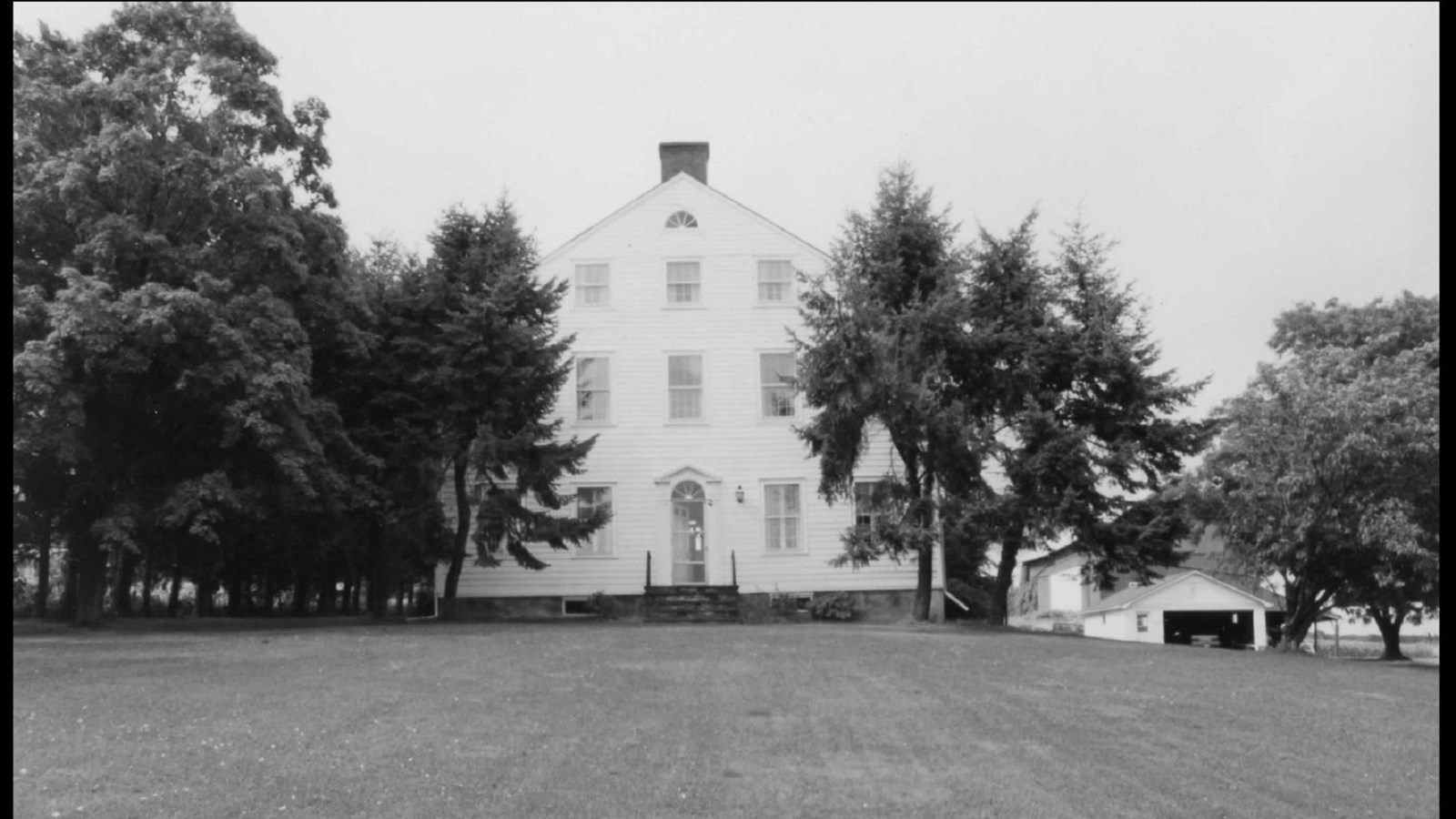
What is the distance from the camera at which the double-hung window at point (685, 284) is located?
32.8m

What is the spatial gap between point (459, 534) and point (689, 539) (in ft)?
18.8

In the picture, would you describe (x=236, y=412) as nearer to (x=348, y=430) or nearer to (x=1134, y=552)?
(x=348, y=430)

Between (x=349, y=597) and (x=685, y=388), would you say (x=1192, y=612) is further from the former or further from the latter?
(x=349, y=597)

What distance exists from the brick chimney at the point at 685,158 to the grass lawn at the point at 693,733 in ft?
55.6

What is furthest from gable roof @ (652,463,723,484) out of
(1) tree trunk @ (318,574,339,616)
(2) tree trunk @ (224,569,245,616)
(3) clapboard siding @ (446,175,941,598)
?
(1) tree trunk @ (318,574,339,616)

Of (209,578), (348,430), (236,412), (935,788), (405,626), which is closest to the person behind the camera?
(935,788)

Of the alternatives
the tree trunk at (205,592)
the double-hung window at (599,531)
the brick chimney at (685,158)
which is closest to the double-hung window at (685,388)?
the double-hung window at (599,531)

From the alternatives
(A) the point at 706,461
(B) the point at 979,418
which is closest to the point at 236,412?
(A) the point at 706,461

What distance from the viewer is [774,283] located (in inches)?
1291

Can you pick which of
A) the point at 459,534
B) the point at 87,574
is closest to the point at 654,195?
the point at 459,534

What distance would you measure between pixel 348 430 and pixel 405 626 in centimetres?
461

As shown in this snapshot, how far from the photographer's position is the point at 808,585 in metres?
31.7

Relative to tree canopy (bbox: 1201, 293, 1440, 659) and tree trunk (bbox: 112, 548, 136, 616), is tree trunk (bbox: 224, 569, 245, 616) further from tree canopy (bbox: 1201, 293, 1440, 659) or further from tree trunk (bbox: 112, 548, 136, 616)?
tree canopy (bbox: 1201, 293, 1440, 659)

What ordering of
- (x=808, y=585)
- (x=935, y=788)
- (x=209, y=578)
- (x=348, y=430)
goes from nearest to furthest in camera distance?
1. (x=935, y=788)
2. (x=348, y=430)
3. (x=808, y=585)
4. (x=209, y=578)
